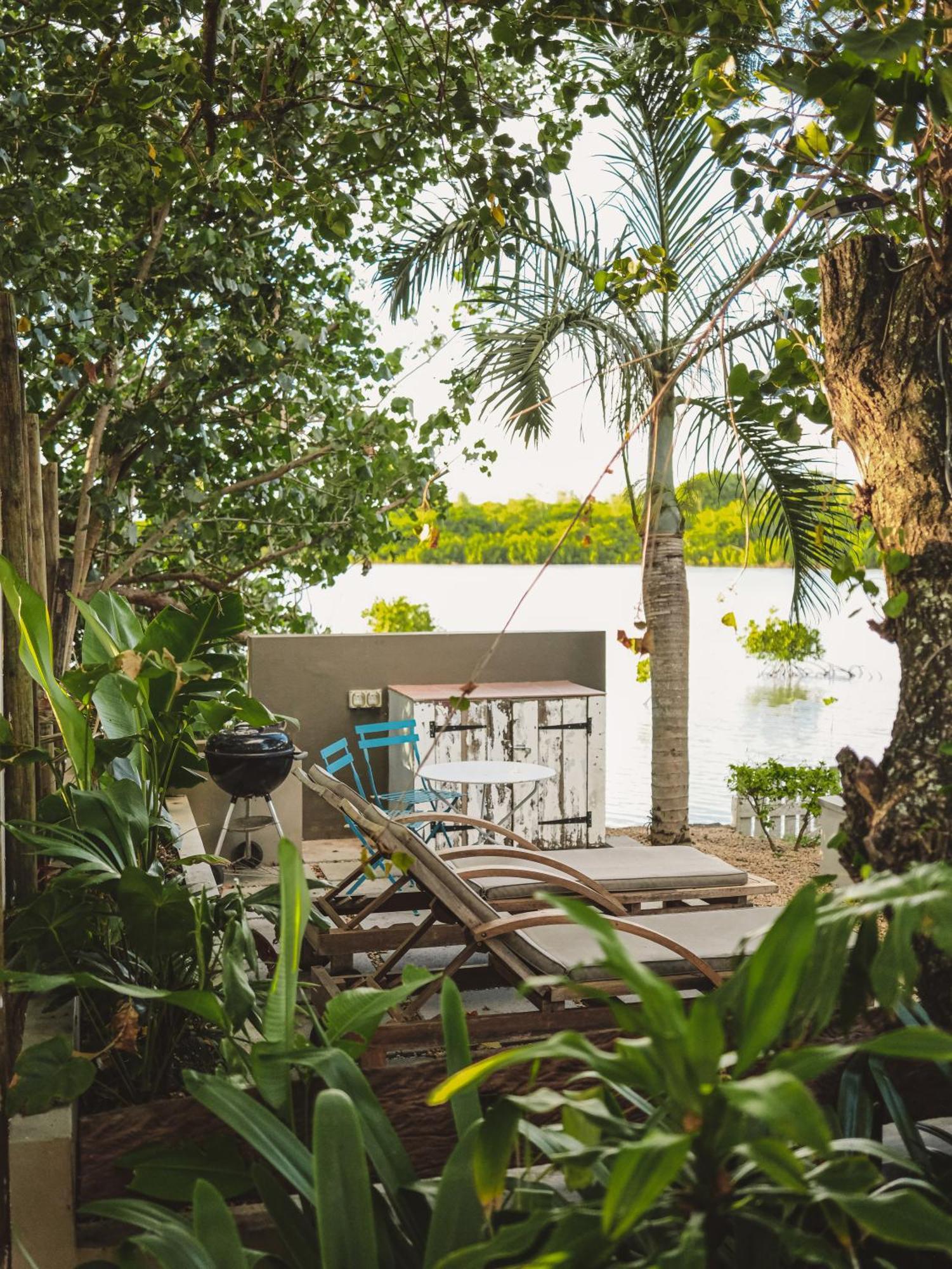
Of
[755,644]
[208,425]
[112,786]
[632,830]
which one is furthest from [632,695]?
[112,786]

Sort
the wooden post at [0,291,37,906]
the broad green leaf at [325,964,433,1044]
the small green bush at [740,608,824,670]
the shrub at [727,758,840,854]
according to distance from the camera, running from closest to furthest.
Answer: the broad green leaf at [325,964,433,1044] < the wooden post at [0,291,37,906] < the shrub at [727,758,840,854] < the small green bush at [740,608,824,670]

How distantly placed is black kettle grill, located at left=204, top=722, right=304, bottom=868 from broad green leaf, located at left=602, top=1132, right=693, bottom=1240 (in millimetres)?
4618

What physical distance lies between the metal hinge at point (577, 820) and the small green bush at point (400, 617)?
2344mm

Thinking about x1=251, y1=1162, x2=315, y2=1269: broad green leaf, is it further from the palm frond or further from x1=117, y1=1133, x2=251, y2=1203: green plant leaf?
the palm frond

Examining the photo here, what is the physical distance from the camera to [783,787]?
8352mm

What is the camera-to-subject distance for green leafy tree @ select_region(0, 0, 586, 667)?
2943 mm

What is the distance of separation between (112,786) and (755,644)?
29.8ft

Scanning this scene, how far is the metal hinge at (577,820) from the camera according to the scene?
7.57m

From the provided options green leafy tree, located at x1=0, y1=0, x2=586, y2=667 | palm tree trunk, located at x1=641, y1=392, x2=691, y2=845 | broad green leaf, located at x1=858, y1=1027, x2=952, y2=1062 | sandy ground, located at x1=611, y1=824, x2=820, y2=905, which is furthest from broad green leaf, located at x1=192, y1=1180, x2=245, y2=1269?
palm tree trunk, located at x1=641, y1=392, x2=691, y2=845

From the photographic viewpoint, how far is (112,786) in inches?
104

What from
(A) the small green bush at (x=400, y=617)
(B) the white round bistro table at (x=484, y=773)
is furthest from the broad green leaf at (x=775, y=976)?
(A) the small green bush at (x=400, y=617)

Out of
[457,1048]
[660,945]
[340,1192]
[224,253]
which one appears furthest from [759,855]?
[340,1192]

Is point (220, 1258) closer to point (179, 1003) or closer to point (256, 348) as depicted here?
point (179, 1003)

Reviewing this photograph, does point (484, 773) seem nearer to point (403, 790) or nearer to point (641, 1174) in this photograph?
point (403, 790)
